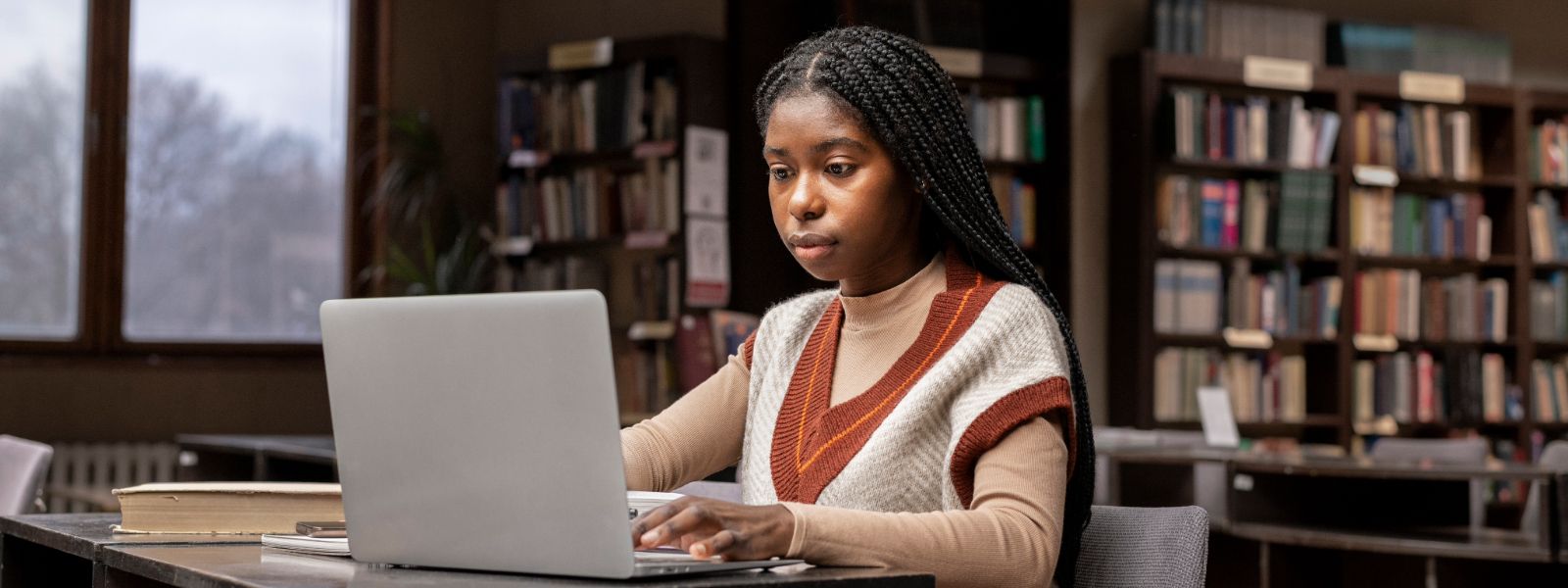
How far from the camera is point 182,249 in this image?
634 centimetres

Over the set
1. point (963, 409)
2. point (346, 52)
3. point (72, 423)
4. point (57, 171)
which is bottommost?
point (72, 423)

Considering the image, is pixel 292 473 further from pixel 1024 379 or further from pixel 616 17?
pixel 1024 379

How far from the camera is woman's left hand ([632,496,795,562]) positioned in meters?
1.12

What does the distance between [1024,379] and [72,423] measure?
548cm

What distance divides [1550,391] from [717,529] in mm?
6862

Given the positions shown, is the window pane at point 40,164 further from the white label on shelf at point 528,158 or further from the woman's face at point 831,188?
the woman's face at point 831,188

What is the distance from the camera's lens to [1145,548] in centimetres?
141

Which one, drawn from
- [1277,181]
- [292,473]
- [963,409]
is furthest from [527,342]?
[1277,181]

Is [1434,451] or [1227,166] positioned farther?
[1227,166]

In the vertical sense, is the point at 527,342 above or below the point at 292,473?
above

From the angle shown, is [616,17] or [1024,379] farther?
[616,17]

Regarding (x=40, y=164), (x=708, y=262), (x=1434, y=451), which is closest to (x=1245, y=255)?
(x=1434, y=451)

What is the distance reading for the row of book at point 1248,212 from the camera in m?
6.51

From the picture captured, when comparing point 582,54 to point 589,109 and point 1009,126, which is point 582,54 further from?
point 1009,126
